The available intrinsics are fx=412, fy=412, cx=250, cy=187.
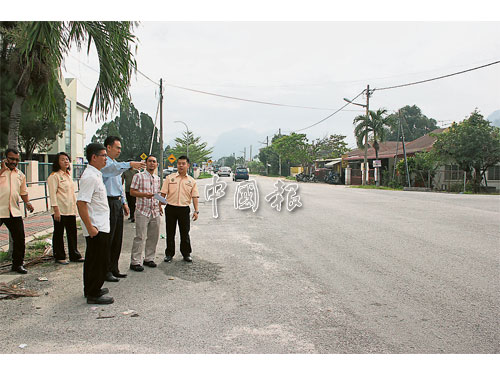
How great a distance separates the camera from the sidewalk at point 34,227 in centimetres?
823

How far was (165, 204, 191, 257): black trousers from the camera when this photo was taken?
22.0 feet

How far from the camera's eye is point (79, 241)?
27.8ft

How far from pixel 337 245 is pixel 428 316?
3.73 m

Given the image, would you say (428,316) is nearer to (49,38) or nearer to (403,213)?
(49,38)

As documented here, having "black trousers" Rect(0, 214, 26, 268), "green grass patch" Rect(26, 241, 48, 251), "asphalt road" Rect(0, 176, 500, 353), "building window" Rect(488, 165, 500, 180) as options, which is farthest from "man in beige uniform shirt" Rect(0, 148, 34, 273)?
"building window" Rect(488, 165, 500, 180)

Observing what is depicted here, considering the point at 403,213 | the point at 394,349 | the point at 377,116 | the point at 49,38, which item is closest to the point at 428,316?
the point at 394,349

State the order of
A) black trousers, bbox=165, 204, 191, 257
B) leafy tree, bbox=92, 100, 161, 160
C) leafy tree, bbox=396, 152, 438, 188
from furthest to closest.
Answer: leafy tree, bbox=92, 100, 161, 160 < leafy tree, bbox=396, 152, 438, 188 < black trousers, bbox=165, 204, 191, 257

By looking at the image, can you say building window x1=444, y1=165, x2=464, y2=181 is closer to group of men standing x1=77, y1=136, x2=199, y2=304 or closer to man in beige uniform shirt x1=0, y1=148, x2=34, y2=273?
group of men standing x1=77, y1=136, x2=199, y2=304

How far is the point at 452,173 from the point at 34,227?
3060cm

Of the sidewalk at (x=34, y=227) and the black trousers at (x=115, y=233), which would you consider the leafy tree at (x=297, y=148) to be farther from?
the black trousers at (x=115, y=233)

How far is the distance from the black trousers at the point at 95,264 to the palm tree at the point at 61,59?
275 cm

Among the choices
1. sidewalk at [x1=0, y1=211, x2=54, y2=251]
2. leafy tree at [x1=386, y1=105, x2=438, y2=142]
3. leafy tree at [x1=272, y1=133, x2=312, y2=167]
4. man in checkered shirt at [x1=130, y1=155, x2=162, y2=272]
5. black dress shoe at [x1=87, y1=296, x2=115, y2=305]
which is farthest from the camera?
leafy tree at [x1=386, y1=105, x2=438, y2=142]

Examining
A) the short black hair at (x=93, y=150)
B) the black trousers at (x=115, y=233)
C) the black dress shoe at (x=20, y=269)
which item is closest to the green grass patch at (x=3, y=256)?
the black dress shoe at (x=20, y=269)

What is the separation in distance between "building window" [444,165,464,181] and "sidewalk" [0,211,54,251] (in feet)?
95.1
